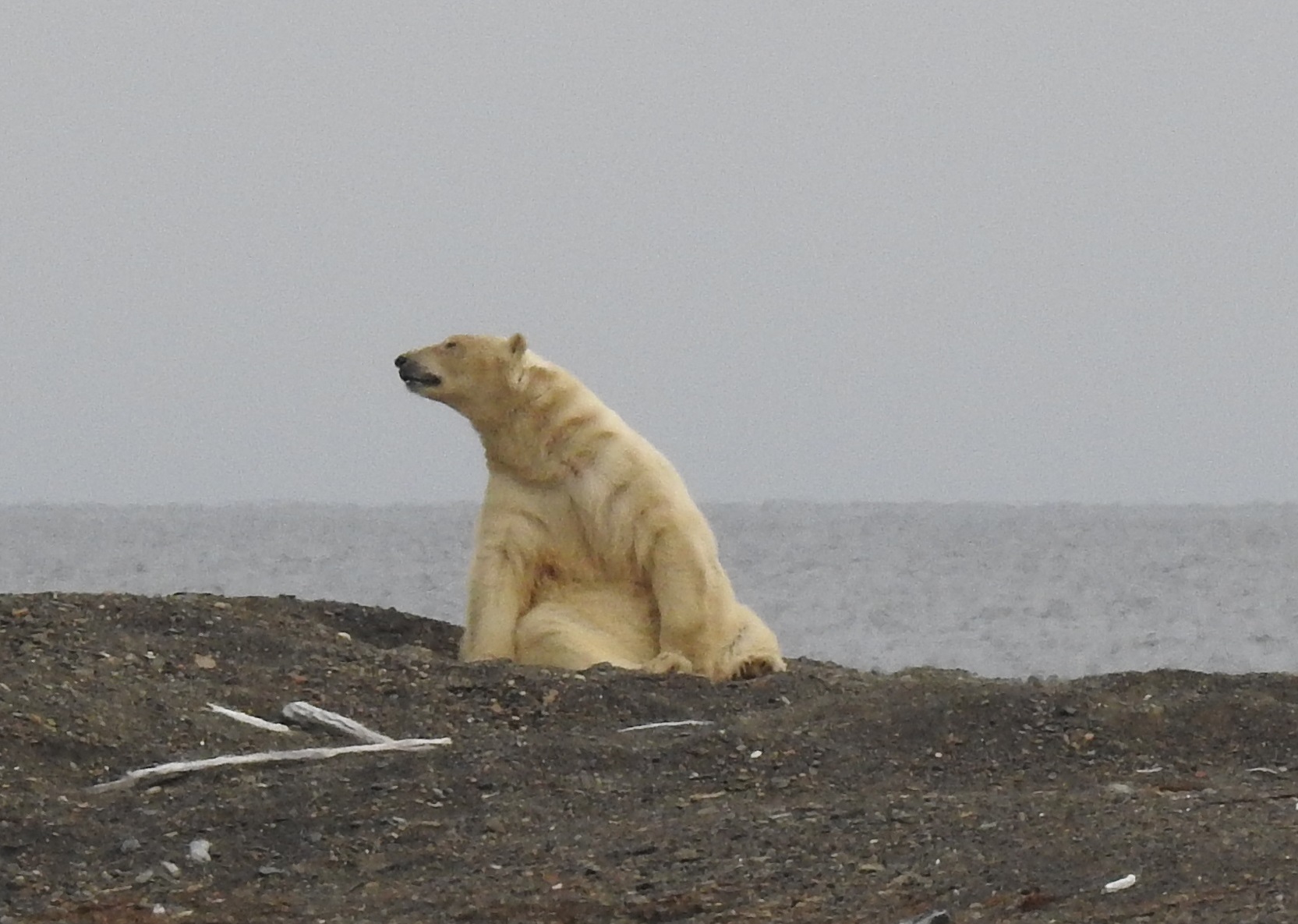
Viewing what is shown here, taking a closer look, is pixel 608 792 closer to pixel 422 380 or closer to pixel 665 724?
pixel 665 724

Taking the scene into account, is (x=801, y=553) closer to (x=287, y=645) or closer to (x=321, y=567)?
(x=321, y=567)

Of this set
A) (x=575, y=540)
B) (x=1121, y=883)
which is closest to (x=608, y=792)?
(x=1121, y=883)

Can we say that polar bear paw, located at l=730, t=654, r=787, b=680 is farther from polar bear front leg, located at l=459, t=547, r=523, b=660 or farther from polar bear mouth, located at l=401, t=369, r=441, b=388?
polar bear mouth, located at l=401, t=369, r=441, b=388

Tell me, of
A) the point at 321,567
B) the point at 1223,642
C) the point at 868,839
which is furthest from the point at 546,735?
the point at 321,567

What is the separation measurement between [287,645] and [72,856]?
9.51 feet

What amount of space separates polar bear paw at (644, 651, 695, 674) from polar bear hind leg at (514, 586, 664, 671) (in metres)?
0.06

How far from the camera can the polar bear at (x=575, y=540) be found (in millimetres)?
9992

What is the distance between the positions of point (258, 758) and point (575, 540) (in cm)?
299

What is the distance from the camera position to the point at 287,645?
30.7ft

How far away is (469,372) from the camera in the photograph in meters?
10.6

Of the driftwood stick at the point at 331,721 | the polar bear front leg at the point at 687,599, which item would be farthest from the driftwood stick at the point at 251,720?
the polar bear front leg at the point at 687,599

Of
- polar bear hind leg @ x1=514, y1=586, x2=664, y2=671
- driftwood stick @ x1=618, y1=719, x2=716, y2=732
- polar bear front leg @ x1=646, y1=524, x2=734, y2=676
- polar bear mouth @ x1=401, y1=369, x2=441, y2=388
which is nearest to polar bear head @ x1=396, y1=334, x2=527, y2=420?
polar bear mouth @ x1=401, y1=369, x2=441, y2=388

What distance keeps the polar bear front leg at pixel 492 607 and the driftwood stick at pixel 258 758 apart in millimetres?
2071

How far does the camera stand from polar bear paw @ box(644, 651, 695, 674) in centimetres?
973
